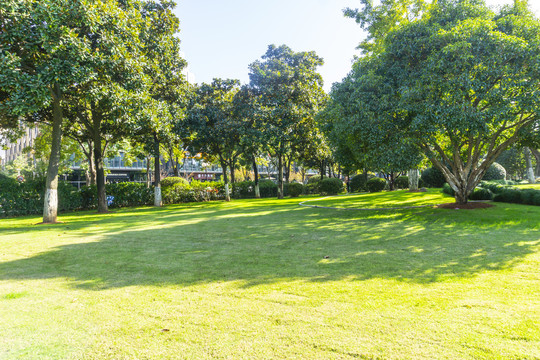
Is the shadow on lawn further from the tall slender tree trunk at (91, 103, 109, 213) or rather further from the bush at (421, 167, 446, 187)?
the bush at (421, 167, 446, 187)

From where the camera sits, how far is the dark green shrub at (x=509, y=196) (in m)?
13.8

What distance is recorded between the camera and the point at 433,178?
90.4 feet

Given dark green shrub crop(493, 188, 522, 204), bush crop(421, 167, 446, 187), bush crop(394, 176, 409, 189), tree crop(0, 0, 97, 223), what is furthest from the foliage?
tree crop(0, 0, 97, 223)

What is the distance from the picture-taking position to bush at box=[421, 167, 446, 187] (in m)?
27.1

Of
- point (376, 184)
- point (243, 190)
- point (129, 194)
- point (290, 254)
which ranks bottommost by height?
point (290, 254)

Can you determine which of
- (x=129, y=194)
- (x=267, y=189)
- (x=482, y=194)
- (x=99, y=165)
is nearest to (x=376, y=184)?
(x=267, y=189)

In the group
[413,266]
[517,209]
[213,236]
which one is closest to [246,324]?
[413,266]

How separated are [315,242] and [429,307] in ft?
13.6

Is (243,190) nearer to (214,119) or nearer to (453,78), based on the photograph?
(214,119)

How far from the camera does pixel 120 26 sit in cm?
1360

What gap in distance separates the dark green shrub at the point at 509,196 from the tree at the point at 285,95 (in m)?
13.8

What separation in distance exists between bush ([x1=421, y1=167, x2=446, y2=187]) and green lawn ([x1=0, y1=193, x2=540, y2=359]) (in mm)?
21475

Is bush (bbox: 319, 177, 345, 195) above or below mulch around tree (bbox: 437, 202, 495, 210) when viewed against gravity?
above

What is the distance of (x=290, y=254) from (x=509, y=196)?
1352 centimetres
